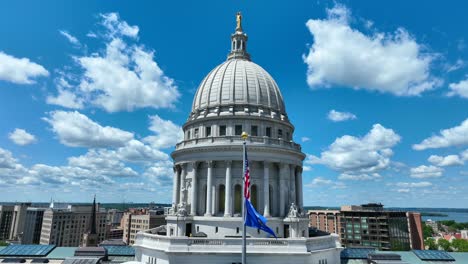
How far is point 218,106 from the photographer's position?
5078 cm

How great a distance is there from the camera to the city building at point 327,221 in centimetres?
14785

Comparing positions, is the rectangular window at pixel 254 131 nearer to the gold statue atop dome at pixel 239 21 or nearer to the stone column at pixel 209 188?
the stone column at pixel 209 188

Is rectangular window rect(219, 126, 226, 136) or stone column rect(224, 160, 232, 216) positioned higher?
rectangular window rect(219, 126, 226, 136)

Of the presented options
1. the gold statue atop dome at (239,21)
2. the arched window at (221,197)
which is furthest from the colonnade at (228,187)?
the gold statue atop dome at (239,21)

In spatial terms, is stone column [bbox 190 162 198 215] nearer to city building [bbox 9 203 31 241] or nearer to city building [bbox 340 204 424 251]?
city building [bbox 340 204 424 251]

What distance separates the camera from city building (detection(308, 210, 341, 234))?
147850mm

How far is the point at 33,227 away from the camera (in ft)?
618

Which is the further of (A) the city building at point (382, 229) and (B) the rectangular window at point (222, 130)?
(A) the city building at point (382, 229)

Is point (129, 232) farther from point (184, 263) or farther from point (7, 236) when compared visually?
point (184, 263)

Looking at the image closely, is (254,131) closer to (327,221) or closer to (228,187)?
(228,187)

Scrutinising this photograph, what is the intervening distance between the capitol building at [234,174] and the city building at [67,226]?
144 m

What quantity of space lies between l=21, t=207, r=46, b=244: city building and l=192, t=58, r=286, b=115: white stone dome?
176608mm

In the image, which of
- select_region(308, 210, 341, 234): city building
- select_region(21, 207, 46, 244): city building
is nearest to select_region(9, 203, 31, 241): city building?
select_region(21, 207, 46, 244): city building

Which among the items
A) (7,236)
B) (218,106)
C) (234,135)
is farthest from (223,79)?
(7,236)
